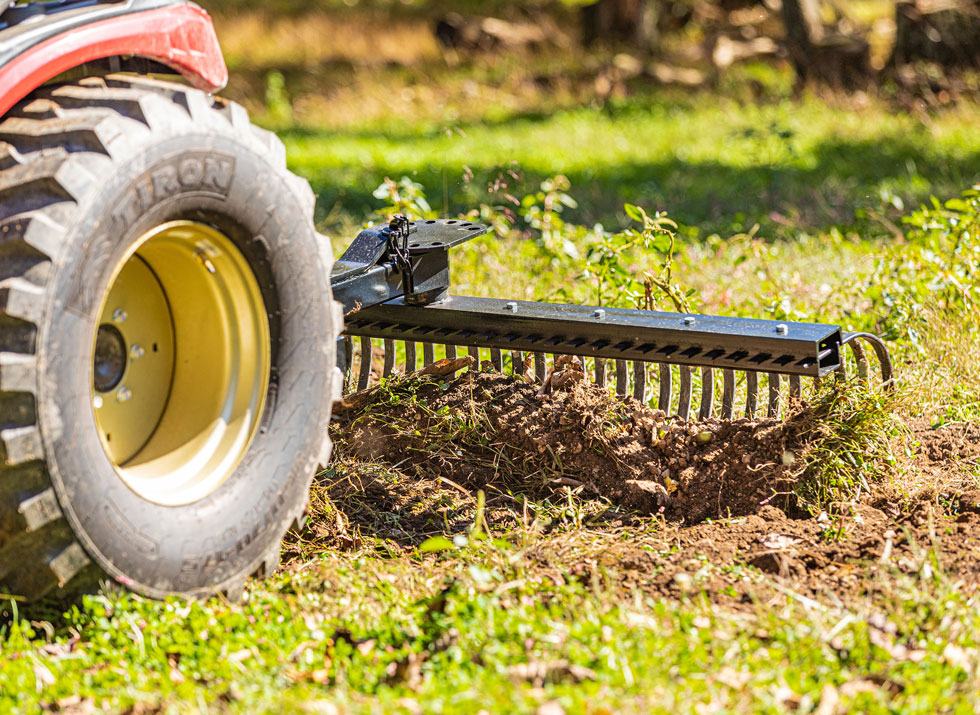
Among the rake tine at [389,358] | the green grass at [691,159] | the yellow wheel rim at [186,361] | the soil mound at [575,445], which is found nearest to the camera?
the yellow wheel rim at [186,361]

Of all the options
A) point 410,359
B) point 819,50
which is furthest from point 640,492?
point 819,50

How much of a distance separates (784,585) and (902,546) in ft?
1.50

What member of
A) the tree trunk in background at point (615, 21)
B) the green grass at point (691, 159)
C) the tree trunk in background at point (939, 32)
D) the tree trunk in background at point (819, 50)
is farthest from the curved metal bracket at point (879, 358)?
the tree trunk in background at point (615, 21)

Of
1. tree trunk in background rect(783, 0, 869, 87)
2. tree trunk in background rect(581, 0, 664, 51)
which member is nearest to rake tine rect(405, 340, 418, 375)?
tree trunk in background rect(783, 0, 869, 87)

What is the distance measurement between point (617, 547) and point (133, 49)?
1937 millimetres

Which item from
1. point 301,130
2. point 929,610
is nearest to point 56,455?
point 929,610

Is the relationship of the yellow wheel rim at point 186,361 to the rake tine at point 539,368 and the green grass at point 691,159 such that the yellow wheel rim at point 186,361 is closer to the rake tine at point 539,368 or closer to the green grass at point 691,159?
the rake tine at point 539,368

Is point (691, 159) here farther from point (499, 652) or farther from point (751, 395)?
point (499, 652)

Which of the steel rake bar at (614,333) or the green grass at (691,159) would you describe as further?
the green grass at (691,159)

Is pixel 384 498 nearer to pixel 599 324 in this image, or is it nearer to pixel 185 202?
pixel 599 324

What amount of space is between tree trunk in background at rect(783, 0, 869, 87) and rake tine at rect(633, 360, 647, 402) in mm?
8956

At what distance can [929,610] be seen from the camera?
2.72m

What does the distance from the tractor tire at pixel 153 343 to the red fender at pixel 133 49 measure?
91 millimetres

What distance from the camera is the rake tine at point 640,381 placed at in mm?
4172
